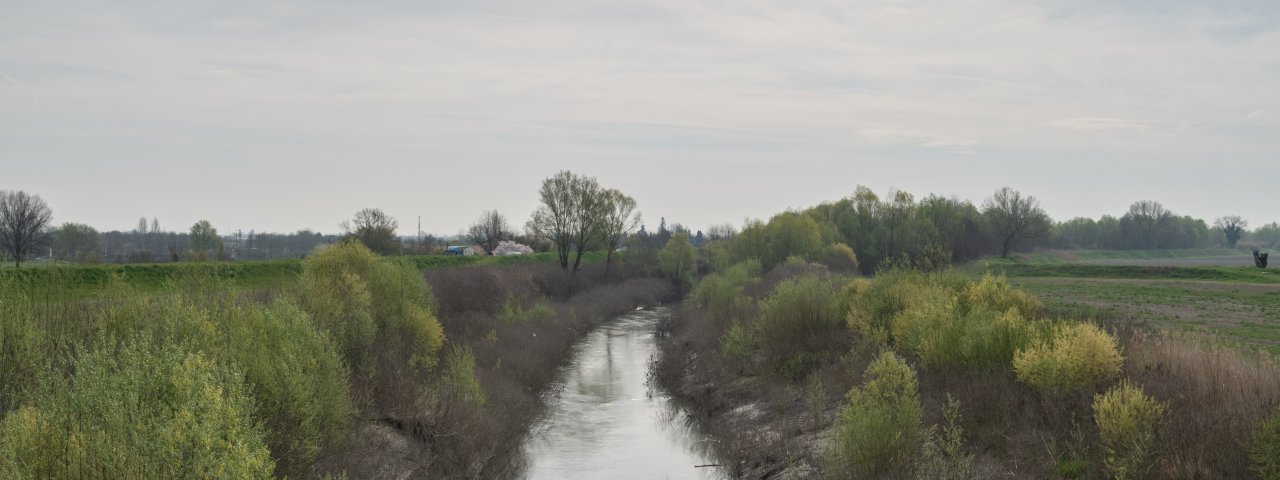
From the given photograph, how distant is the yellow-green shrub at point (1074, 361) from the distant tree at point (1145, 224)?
154m

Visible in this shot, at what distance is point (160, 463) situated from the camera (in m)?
8.33

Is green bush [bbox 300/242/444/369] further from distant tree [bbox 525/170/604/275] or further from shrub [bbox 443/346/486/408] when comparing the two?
distant tree [bbox 525/170/604/275]

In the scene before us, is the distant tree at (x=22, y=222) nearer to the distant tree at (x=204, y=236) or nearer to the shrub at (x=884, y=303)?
the distant tree at (x=204, y=236)

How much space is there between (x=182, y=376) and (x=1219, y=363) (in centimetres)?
1644

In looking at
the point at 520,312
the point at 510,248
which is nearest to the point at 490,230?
the point at 510,248

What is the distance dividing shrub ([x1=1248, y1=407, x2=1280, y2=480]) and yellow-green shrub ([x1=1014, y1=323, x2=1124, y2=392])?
147 inches

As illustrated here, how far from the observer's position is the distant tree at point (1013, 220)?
10231 cm

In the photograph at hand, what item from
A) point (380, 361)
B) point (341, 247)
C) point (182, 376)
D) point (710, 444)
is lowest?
point (710, 444)

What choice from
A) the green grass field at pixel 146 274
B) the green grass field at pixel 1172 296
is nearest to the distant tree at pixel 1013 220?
the green grass field at pixel 1172 296

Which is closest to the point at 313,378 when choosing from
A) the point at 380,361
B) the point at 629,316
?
the point at 380,361

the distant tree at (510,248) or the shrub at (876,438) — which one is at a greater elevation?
the distant tree at (510,248)

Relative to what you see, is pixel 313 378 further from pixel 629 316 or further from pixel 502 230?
pixel 502 230

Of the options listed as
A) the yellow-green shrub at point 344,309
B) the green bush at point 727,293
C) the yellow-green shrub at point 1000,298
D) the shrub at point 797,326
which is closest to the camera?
the yellow-green shrub at point 1000,298

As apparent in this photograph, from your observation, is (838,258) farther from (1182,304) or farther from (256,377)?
(256,377)
